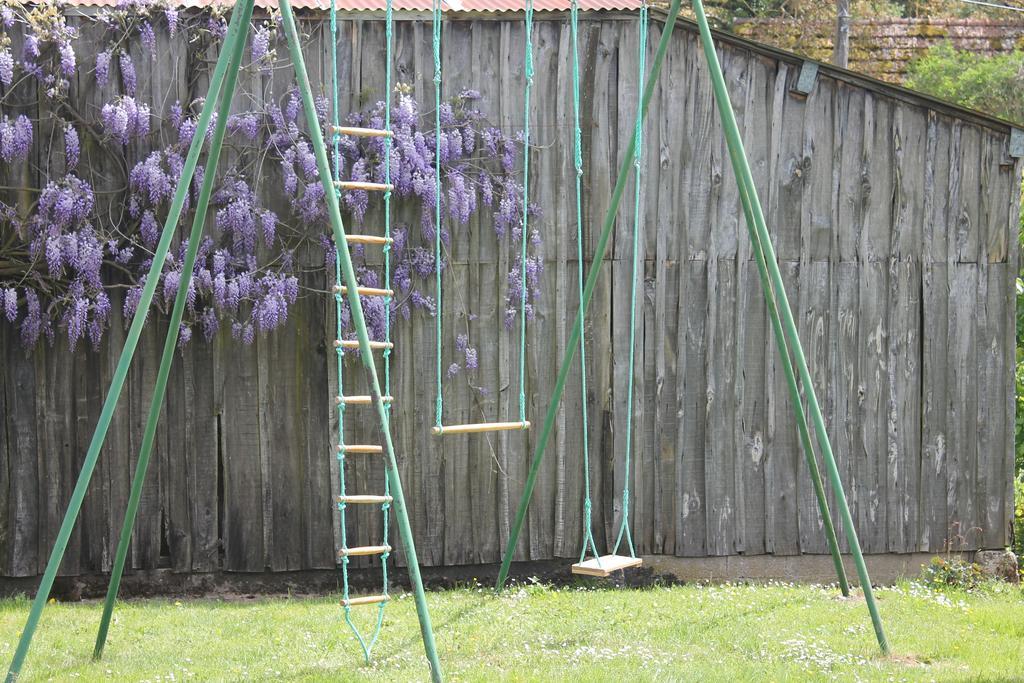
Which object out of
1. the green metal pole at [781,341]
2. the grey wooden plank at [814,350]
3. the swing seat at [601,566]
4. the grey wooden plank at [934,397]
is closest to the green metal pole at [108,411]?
the swing seat at [601,566]

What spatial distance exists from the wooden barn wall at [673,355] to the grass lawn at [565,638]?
53 cm

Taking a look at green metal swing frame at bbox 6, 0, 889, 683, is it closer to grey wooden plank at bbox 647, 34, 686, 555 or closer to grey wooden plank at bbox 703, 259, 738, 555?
grey wooden plank at bbox 647, 34, 686, 555

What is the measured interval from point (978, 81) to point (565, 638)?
7.04 m

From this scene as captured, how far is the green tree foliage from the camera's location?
400 inches

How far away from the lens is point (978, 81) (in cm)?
1017

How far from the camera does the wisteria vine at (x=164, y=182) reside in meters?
6.40

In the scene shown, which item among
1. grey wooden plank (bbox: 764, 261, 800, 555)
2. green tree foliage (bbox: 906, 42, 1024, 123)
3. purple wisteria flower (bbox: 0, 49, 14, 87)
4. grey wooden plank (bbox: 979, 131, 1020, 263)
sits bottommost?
grey wooden plank (bbox: 764, 261, 800, 555)

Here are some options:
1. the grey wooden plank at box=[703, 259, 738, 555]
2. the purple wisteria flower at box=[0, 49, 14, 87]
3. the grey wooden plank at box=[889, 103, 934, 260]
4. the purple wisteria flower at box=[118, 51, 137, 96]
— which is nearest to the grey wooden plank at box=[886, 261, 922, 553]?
the grey wooden plank at box=[889, 103, 934, 260]

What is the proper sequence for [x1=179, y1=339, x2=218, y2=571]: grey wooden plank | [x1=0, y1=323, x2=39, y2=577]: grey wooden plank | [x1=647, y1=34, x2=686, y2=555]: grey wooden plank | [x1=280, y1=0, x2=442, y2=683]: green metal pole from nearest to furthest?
[x1=280, y1=0, x2=442, y2=683]: green metal pole < [x1=0, y1=323, x2=39, y2=577]: grey wooden plank < [x1=179, y1=339, x2=218, y2=571]: grey wooden plank < [x1=647, y1=34, x2=686, y2=555]: grey wooden plank

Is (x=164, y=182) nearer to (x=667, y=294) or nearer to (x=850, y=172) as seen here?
(x=667, y=294)

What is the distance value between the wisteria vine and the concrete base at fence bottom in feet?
4.37

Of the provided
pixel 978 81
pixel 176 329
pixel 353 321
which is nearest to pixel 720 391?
pixel 353 321

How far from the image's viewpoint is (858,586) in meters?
6.93

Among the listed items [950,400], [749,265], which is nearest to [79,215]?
[749,265]
